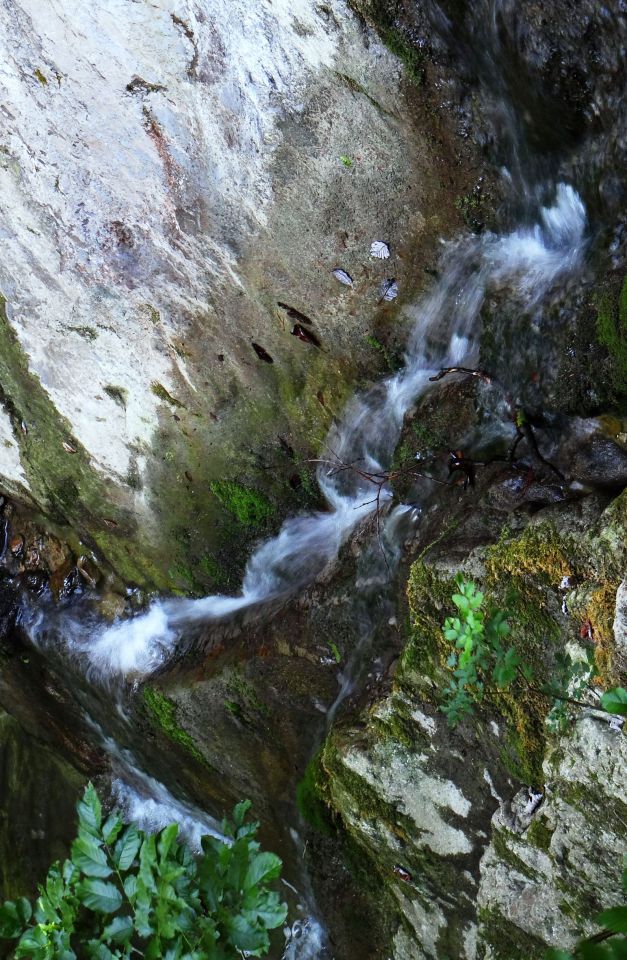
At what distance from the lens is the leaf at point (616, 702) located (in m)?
1.44

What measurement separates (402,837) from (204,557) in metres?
2.23

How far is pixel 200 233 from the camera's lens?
3.69 m

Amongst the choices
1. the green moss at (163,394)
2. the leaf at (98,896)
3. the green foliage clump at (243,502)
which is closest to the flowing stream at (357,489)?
the green foliage clump at (243,502)

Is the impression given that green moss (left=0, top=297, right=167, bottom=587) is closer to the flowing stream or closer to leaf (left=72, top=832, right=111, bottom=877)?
the flowing stream

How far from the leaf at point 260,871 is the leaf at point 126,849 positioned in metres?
0.28

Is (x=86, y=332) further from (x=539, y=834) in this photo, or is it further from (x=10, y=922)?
(x=539, y=834)

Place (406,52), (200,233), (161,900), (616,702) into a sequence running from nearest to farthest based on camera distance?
1. (616,702)
2. (161,900)
3. (406,52)
4. (200,233)

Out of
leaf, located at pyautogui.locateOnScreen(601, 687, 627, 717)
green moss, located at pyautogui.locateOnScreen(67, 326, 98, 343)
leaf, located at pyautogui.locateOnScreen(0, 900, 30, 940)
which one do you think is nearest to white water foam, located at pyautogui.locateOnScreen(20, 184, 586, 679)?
green moss, located at pyautogui.locateOnScreen(67, 326, 98, 343)

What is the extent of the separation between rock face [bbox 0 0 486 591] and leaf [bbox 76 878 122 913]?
2758 millimetres

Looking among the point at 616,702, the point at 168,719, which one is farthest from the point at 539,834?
the point at 168,719

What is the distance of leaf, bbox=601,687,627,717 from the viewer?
1.44 m

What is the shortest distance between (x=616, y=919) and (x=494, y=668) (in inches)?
49.9

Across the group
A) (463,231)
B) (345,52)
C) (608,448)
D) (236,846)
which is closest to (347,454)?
(463,231)

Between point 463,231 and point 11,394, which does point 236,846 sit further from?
point 11,394
